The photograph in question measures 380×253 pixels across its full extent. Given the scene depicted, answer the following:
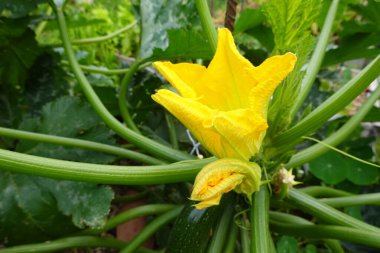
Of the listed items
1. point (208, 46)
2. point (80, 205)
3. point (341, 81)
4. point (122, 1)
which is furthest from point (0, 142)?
point (122, 1)

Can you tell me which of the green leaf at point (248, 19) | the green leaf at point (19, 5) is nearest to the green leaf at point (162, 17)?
the green leaf at point (248, 19)

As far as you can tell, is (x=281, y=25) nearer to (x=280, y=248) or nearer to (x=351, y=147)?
(x=280, y=248)

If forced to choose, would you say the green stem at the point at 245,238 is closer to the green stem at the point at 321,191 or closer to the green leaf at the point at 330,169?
the green stem at the point at 321,191

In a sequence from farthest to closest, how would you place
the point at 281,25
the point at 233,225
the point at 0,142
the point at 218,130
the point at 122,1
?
the point at 122,1, the point at 0,142, the point at 233,225, the point at 281,25, the point at 218,130

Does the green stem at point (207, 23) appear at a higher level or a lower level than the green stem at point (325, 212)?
higher

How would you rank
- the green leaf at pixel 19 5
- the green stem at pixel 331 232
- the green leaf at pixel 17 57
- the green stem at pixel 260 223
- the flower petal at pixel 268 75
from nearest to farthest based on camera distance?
the flower petal at pixel 268 75 < the green stem at pixel 260 223 < the green stem at pixel 331 232 < the green leaf at pixel 19 5 < the green leaf at pixel 17 57

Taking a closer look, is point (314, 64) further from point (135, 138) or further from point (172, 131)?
point (172, 131)

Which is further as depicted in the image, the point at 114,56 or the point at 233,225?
the point at 114,56

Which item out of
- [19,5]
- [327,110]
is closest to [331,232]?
[327,110]
